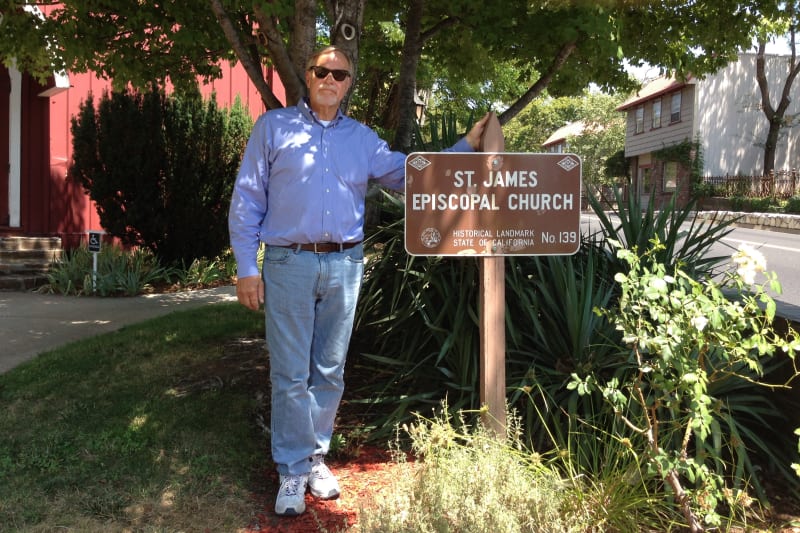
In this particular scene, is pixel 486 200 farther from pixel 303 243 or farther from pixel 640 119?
pixel 640 119

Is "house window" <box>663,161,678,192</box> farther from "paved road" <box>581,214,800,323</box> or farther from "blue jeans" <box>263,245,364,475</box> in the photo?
"blue jeans" <box>263,245,364,475</box>

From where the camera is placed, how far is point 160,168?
8969 millimetres

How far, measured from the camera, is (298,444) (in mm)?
2877

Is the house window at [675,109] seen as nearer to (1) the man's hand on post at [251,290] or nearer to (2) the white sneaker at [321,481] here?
(2) the white sneaker at [321,481]

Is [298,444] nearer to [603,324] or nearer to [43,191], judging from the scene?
[603,324]

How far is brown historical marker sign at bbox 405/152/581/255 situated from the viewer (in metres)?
2.79

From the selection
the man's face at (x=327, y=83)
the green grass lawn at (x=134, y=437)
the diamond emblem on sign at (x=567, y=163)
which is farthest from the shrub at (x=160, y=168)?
the diamond emblem on sign at (x=567, y=163)

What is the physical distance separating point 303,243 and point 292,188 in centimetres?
23

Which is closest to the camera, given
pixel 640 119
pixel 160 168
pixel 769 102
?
pixel 160 168

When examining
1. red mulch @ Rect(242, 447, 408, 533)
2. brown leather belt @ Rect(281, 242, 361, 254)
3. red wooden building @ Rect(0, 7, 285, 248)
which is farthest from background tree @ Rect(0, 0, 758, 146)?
red wooden building @ Rect(0, 7, 285, 248)

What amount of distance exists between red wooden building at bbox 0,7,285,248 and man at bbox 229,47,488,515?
313 inches

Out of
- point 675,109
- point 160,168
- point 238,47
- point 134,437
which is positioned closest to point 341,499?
point 134,437

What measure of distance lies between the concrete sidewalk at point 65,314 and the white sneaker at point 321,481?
3.10 metres

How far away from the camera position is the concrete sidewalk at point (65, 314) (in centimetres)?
560
